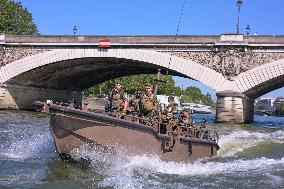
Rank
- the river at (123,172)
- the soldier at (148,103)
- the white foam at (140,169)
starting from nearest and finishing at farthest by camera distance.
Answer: the river at (123,172), the white foam at (140,169), the soldier at (148,103)

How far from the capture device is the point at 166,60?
42.6 metres

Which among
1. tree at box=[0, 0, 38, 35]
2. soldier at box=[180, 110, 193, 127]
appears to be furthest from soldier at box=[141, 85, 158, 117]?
tree at box=[0, 0, 38, 35]

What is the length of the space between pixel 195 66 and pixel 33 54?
1486cm

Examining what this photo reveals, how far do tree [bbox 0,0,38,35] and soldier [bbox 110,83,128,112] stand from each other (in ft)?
167

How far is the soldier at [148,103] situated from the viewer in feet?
50.5

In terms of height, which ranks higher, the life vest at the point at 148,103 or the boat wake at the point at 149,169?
the life vest at the point at 148,103

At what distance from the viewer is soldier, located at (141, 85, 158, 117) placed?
15.4 metres

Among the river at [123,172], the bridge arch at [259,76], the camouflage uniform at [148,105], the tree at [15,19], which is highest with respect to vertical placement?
the tree at [15,19]

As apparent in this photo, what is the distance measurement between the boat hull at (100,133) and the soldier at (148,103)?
38.2 inches

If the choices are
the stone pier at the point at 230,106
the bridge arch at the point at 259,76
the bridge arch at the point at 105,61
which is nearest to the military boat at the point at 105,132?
the bridge arch at the point at 259,76

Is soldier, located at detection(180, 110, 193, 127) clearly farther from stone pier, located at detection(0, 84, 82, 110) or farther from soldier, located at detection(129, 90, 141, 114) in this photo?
stone pier, located at detection(0, 84, 82, 110)

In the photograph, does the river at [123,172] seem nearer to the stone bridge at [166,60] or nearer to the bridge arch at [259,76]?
the bridge arch at [259,76]

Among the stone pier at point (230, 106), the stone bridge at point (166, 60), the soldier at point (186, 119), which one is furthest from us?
the stone pier at point (230, 106)

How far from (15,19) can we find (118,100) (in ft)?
183
